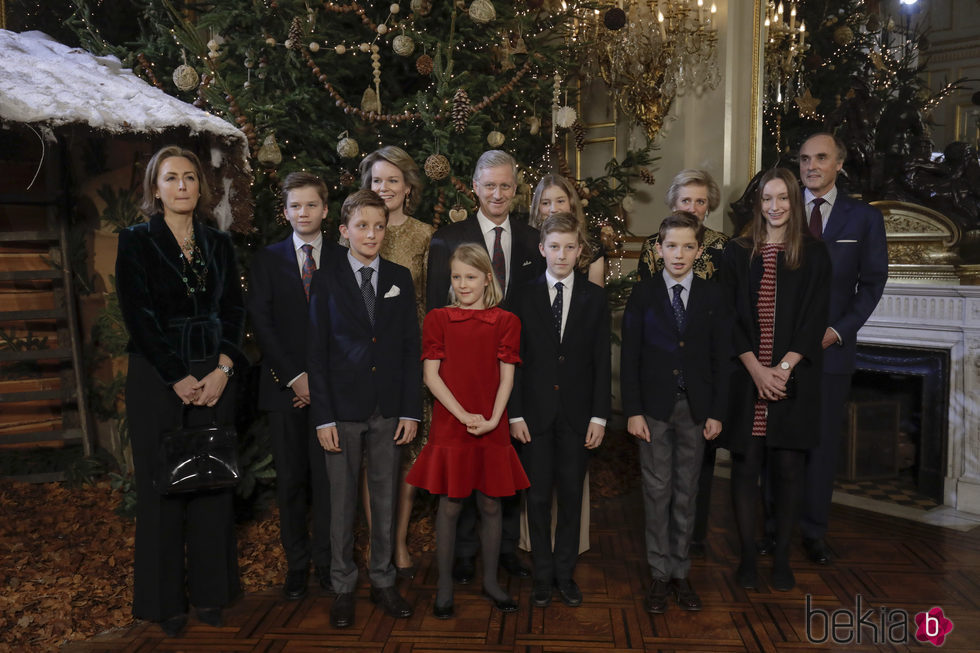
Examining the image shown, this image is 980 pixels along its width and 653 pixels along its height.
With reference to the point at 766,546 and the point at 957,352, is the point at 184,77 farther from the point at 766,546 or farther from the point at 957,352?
the point at 957,352

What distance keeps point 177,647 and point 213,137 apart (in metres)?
2.03

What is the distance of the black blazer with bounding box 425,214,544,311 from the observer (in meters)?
3.22

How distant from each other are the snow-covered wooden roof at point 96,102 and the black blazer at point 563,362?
1416mm

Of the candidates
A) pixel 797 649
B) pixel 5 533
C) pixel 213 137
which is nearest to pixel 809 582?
pixel 797 649

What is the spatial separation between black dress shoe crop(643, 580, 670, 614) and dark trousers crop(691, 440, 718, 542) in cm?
56

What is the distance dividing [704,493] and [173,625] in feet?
7.63

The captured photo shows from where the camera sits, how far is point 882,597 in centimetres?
321

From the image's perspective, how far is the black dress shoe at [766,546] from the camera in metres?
3.69

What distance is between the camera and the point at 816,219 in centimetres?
364

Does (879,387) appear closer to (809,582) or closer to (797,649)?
(809,582)

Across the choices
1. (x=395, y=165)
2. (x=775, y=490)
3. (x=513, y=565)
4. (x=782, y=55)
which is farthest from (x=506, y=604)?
(x=782, y=55)

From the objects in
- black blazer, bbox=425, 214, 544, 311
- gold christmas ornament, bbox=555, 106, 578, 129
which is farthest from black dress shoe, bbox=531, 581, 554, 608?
gold christmas ornament, bbox=555, 106, 578, 129

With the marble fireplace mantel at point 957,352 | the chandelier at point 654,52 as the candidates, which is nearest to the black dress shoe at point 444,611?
the marble fireplace mantel at point 957,352

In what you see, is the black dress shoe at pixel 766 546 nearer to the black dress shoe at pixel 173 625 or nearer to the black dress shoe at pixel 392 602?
the black dress shoe at pixel 392 602
